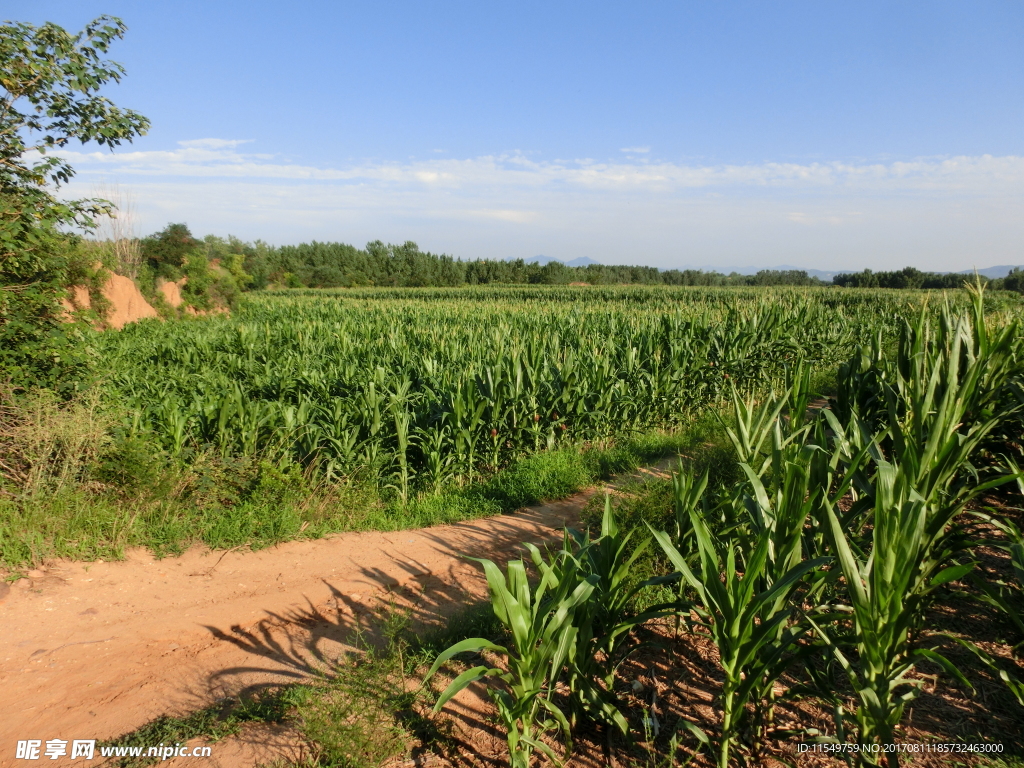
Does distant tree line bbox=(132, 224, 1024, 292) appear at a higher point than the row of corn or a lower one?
higher

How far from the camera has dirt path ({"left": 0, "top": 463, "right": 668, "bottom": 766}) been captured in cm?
333

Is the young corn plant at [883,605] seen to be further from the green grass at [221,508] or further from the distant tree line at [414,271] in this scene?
the distant tree line at [414,271]

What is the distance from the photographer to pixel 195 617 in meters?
4.30

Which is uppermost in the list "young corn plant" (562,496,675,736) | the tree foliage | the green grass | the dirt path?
the tree foliage

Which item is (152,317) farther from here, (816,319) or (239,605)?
(816,319)

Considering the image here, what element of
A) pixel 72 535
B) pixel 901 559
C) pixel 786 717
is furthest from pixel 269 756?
pixel 72 535

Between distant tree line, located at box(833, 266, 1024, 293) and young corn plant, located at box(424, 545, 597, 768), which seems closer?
young corn plant, located at box(424, 545, 597, 768)

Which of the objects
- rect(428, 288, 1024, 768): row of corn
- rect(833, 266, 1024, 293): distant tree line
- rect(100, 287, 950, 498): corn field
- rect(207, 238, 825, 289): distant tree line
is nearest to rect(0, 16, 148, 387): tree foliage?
rect(100, 287, 950, 498): corn field

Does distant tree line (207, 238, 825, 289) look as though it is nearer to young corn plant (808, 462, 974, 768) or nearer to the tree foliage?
the tree foliage

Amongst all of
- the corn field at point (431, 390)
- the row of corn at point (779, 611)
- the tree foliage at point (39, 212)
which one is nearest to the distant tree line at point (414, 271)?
the corn field at point (431, 390)

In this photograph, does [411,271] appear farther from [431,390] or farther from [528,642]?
[528,642]

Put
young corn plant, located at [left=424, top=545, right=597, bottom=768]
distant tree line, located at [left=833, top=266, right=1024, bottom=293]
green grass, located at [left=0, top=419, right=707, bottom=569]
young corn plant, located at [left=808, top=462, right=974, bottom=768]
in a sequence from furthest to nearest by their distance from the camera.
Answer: distant tree line, located at [left=833, top=266, right=1024, bottom=293] < green grass, located at [left=0, top=419, right=707, bottom=569] < young corn plant, located at [left=424, top=545, right=597, bottom=768] < young corn plant, located at [left=808, top=462, right=974, bottom=768]

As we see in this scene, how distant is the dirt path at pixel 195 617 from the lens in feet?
10.9

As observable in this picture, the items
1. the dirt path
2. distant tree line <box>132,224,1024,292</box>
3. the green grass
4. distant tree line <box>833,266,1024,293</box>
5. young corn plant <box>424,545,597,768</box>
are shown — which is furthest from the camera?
distant tree line <box>132,224,1024,292</box>
